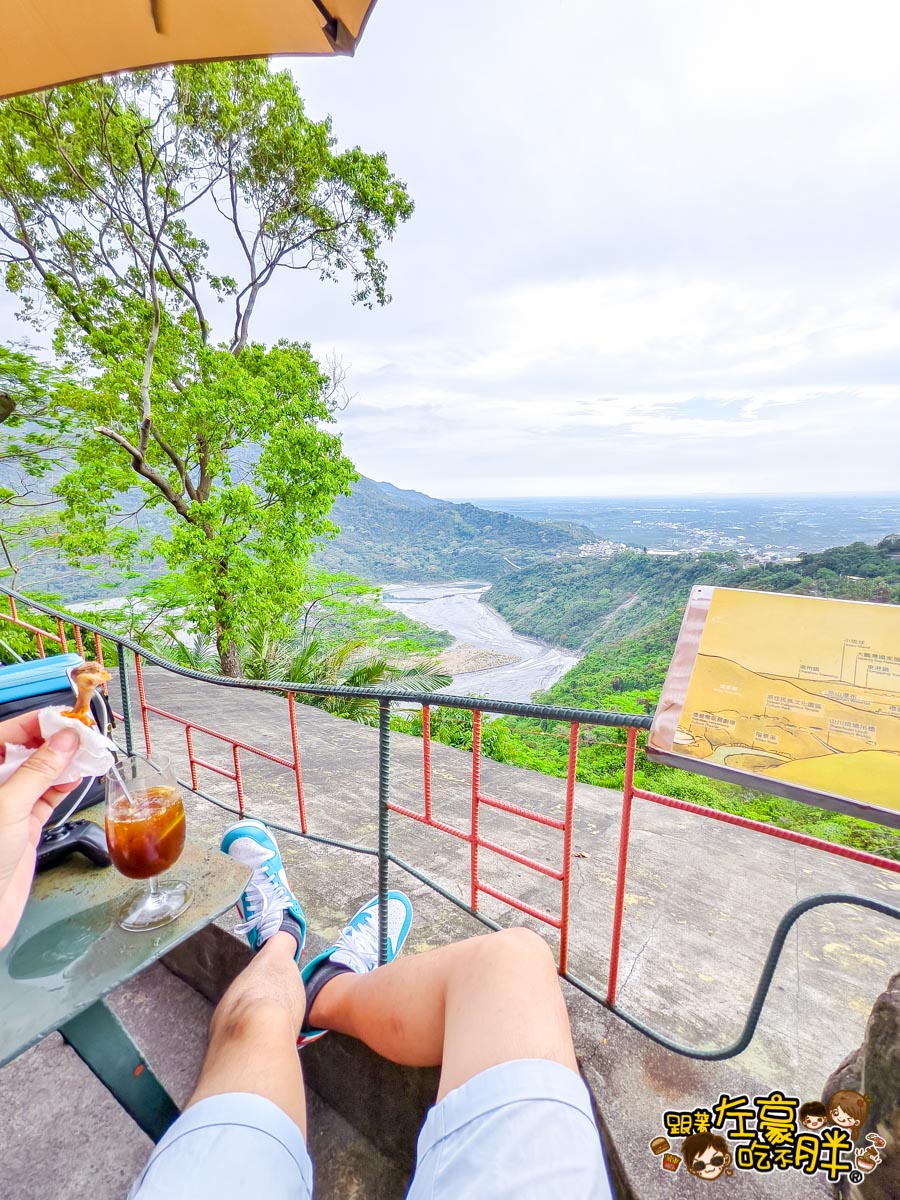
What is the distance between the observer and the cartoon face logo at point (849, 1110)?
819 mm

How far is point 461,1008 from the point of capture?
3.32ft

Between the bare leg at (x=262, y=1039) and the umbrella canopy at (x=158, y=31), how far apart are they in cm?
246

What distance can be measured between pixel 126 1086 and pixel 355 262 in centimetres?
1091

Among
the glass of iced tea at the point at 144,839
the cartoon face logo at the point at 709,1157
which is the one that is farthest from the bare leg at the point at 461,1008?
the glass of iced tea at the point at 144,839

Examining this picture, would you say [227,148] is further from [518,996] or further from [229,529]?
[518,996]

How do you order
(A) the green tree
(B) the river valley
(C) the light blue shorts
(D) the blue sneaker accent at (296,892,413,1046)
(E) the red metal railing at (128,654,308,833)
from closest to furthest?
(C) the light blue shorts → (D) the blue sneaker accent at (296,892,413,1046) → (E) the red metal railing at (128,654,308,833) → (A) the green tree → (B) the river valley

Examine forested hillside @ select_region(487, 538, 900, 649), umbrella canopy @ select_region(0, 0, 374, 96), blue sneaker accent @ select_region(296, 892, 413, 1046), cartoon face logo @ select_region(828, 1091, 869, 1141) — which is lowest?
forested hillside @ select_region(487, 538, 900, 649)

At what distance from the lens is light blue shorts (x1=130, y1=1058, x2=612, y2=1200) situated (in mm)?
732

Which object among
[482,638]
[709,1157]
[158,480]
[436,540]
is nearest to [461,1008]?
[709,1157]

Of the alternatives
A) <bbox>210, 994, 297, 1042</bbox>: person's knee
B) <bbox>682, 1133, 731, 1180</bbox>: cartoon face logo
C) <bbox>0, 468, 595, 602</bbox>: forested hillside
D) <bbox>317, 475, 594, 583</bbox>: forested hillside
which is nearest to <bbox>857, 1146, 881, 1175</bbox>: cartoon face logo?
<bbox>682, 1133, 731, 1180</bbox>: cartoon face logo

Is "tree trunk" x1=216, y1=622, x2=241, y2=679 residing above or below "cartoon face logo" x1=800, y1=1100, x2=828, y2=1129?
below

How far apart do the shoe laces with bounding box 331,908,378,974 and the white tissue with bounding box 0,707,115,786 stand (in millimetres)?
923

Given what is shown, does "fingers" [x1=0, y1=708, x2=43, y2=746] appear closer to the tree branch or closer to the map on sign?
the map on sign

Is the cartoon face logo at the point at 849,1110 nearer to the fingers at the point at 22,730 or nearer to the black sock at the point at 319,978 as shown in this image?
the black sock at the point at 319,978
